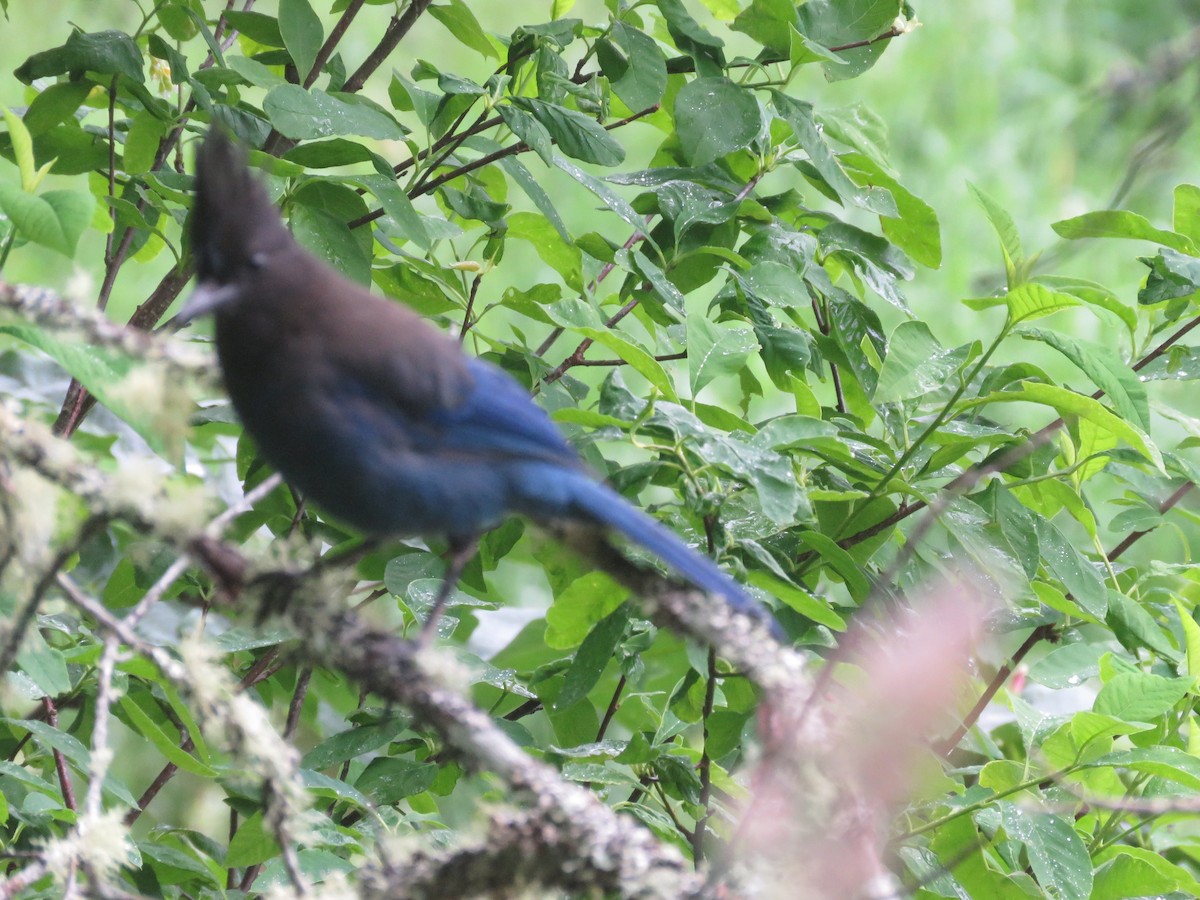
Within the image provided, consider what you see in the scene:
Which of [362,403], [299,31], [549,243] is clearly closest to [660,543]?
[362,403]

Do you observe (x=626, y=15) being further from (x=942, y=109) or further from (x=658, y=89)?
(x=942, y=109)

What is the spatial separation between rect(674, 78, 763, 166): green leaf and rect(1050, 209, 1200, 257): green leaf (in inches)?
22.3

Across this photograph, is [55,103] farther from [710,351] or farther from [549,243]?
[710,351]

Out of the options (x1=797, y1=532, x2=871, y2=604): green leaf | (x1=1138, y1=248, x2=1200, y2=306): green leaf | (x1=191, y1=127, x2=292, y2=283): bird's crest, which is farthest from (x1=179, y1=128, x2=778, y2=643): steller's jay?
(x1=1138, y1=248, x2=1200, y2=306): green leaf

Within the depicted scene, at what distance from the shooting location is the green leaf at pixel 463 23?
104 inches

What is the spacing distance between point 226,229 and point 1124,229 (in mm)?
1539

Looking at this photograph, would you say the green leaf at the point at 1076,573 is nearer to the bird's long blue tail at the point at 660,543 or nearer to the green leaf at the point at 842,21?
the bird's long blue tail at the point at 660,543

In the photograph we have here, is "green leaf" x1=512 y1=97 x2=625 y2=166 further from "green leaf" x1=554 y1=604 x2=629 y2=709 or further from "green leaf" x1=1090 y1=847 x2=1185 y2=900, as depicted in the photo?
"green leaf" x1=1090 y1=847 x2=1185 y2=900

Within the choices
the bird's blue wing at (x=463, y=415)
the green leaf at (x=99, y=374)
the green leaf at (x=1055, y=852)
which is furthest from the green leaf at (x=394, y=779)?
the green leaf at (x=1055, y=852)

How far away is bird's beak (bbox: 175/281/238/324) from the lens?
1.79m

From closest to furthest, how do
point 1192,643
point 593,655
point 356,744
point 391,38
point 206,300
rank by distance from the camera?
point 206,300
point 593,655
point 356,744
point 1192,643
point 391,38

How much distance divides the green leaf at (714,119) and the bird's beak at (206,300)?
86 cm

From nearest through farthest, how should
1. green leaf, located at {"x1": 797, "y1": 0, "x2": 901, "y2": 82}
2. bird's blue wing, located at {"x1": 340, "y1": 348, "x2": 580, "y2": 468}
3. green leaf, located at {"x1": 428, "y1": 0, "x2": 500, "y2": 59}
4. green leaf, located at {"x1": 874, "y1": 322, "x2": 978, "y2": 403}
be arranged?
bird's blue wing, located at {"x1": 340, "y1": 348, "x2": 580, "y2": 468}, green leaf, located at {"x1": 874, "y1": 322, "x2": 978, "y2": 403}, green leaf, located at {"x1": 797, "y1": 0, "x2": 901, "y2": 82}, green leaf, located at {"x1": 428, "y1": 0, "x2": 500, "y2": 59}

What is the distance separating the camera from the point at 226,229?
6.21ft
